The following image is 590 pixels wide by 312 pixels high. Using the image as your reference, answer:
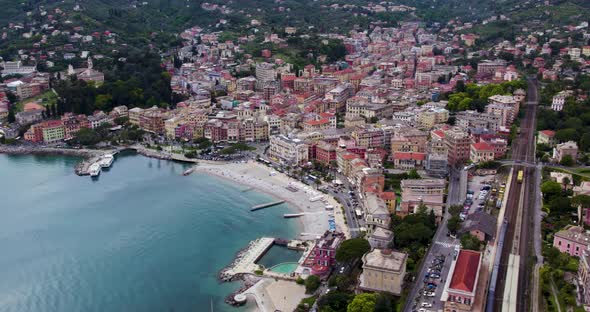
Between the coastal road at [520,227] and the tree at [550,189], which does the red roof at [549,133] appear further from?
the tree at [550,189]

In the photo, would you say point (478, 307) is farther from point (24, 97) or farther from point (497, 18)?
point (497, 18)

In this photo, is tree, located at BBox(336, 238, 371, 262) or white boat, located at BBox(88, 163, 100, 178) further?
white boat, located at BBox(88, 163, 100, 178)

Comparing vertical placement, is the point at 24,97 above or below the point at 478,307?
above

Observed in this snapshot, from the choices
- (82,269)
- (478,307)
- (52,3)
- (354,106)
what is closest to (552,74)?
(354,106)

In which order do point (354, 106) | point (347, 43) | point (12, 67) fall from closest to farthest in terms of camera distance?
point (354, 106) < point (12, 67) < point (347, 43)

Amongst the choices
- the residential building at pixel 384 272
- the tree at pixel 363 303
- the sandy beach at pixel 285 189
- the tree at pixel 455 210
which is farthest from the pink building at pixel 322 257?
the tree at pixel 455 210

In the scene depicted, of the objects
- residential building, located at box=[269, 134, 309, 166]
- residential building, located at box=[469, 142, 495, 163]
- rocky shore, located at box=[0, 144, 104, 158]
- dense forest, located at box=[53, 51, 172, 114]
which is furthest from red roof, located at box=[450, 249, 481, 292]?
dense forest, located at box=[53, 51, 172, 114]

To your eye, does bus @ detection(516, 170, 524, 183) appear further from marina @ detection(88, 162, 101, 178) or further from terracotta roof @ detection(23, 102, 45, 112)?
terracotta roof @ detection(23, 102, 45, 112)
